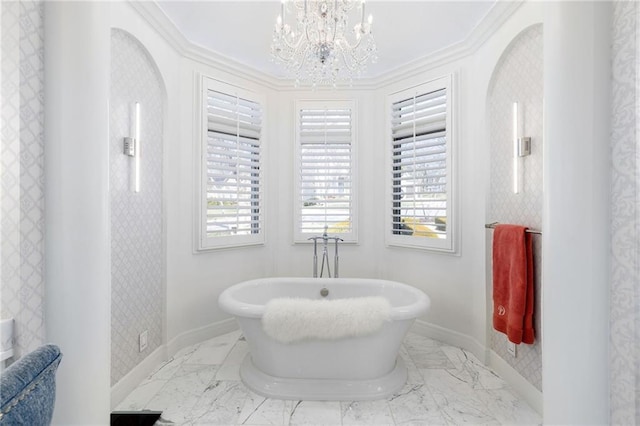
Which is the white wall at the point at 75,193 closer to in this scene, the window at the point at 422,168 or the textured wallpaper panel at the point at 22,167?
the textured wallpaper panel at the point at 22,167

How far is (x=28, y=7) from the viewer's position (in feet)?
3.54

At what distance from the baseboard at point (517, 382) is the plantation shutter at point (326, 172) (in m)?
1.64

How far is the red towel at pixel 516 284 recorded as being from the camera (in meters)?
1.84

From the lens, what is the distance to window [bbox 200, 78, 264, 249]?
8.89 feet

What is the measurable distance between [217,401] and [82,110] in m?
1.77

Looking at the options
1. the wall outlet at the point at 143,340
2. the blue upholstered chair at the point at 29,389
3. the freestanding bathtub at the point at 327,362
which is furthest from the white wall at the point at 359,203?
the blue upholstered chair at the point at 29,389

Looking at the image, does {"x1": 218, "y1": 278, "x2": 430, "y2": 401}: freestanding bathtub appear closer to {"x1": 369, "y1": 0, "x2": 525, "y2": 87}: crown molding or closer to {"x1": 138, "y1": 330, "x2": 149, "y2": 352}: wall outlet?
{"x1": 138, "y1": 330, "x2": 149, "y2": 352}: wall outlet

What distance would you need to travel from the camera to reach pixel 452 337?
2.65 m

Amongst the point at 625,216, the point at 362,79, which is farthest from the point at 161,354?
the point at 362,79

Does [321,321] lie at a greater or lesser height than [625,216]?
lesser

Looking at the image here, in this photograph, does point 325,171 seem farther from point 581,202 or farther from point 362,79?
point 581,202

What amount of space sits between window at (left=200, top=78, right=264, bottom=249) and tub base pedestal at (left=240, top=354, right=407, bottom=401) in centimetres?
128

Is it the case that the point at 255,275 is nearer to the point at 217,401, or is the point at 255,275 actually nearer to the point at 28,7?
the point at 217,401

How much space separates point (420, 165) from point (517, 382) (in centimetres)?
183
